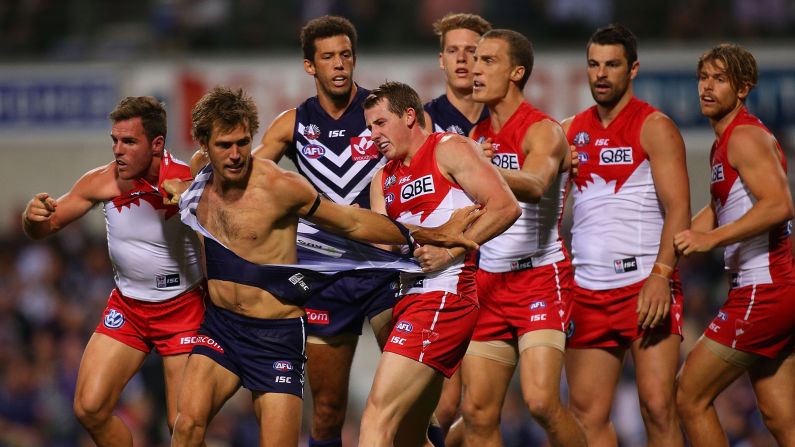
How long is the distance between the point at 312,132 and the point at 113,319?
1.77 metres

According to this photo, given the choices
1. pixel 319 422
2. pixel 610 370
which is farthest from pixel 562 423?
pixel 319 422

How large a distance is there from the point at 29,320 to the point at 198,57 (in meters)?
4.21

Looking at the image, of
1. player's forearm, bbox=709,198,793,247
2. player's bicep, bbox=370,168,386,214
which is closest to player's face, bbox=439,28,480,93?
player's bicep, bbox=370,168,386,214

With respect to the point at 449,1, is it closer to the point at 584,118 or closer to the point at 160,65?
the point at 160,65

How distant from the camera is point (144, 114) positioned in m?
7.43

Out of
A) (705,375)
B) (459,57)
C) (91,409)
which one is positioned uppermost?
(459,57)

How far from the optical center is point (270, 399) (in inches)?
265

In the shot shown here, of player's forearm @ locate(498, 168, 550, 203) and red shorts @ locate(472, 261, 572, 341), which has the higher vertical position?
player's forearm @ locate(498, 168, 550, 203)

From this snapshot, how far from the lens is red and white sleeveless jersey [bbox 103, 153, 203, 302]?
7.45m

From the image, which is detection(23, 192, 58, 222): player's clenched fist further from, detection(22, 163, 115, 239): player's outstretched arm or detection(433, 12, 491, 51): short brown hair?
detection(433, 12, 491, 51): short brown hair

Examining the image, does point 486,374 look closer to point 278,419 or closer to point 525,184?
point 525,184

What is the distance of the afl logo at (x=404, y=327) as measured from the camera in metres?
6.56

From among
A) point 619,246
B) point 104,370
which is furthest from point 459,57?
→ point 104,370

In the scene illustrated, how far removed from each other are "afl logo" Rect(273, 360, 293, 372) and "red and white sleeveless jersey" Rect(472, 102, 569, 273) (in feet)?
4.77
